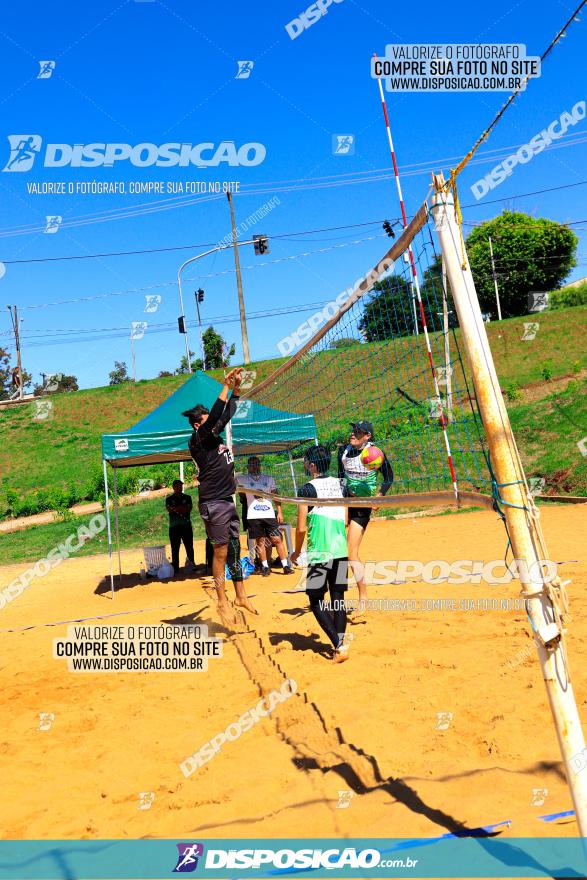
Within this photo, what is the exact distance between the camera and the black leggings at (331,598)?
5.28 metres

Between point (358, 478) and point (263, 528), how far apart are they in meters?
4.25

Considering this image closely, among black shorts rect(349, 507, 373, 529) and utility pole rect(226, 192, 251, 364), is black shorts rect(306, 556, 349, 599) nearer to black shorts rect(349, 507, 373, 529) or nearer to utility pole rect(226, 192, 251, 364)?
black shorts rect(349, 507, 373, 529)

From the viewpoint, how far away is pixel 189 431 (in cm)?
967

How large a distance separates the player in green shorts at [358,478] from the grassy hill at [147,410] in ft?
31.5

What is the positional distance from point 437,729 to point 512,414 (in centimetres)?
1764

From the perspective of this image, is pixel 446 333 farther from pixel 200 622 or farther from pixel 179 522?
pixel 179 522

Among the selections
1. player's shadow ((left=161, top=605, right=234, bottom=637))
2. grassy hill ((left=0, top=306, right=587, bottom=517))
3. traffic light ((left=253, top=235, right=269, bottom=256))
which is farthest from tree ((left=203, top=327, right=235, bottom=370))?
player's shadow ((left=161, top=605, right=234, bottom=637))

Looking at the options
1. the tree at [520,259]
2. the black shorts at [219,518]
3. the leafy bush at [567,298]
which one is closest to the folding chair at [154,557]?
the black shorts at [219,518]

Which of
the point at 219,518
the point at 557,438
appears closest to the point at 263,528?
the point at 219,518

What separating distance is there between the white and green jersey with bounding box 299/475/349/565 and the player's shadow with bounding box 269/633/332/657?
84cm

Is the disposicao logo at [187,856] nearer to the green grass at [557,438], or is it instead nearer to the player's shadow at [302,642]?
the player's shadow at [302,642]

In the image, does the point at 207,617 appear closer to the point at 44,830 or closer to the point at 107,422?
the point at 44,830

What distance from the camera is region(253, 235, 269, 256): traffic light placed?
2119 centimetres

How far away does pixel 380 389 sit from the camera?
562cm
